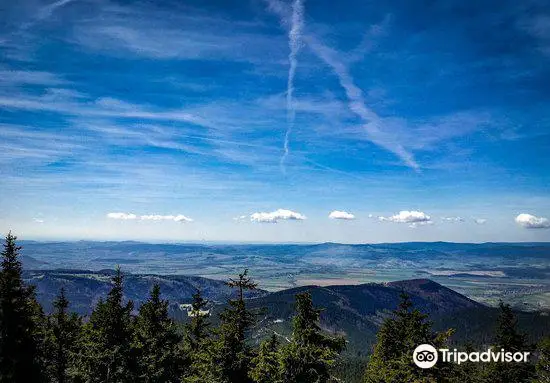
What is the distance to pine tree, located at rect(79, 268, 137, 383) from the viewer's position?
31.8m

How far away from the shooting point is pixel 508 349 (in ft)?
134

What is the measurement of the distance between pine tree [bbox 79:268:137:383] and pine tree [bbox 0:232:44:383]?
3.73 meters

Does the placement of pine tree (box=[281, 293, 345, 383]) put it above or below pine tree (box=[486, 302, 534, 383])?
above

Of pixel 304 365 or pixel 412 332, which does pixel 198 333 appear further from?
pixel 412 332

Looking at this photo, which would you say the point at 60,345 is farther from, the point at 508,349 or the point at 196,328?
the point at 508,349

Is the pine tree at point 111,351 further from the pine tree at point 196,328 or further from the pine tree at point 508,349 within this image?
the pine tree at point 508,349

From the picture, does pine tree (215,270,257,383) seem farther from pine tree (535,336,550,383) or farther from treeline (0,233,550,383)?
pine tree (535,336,550,383)

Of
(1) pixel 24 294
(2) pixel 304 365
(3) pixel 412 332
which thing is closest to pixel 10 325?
(1) pixel 24 294

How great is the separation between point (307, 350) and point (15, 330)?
22277 mm

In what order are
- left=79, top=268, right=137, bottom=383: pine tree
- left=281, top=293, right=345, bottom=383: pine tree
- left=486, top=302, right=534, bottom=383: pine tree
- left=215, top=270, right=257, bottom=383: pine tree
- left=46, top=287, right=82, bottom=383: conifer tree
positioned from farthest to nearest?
left=46, top=287, right=82, bottom=383: conifer tree, left=486, top=302, right=534, bottom=383: pine tree, left=79, top=268, right=137, bottom=383: pine tree, left=215, top=270, right=257, bottom=383: pine tree, left=281, top=293, right=345, bottom=383: pine tree

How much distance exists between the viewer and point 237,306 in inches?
1049

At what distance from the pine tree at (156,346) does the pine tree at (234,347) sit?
34.7 ft

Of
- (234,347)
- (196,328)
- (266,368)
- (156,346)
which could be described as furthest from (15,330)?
(266,368)

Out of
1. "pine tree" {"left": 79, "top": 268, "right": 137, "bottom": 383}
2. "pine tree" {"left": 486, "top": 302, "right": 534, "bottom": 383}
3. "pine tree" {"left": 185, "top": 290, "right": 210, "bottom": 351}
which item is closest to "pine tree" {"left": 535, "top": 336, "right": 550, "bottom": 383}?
"pine tree" {"left": 486, "top": 302, "right": 534, "bottom": 383}
